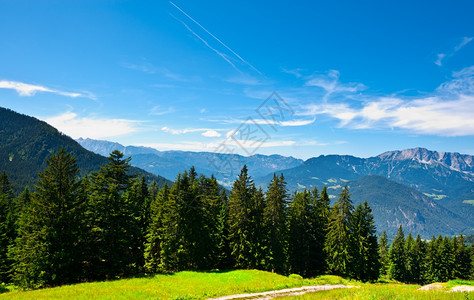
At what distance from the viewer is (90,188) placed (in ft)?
99.4

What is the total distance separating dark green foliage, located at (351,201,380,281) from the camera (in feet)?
148

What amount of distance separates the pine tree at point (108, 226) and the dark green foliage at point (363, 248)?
123ft

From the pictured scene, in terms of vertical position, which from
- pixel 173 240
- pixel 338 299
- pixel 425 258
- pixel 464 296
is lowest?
pixel 425 258

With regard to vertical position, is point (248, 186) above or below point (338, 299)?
above

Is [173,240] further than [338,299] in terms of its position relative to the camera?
Yes

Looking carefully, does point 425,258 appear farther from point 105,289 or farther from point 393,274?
point 105,289

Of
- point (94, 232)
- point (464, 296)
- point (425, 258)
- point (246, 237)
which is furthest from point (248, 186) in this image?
point (425, 258)

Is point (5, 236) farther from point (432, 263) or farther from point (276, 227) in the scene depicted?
point (432, 263)

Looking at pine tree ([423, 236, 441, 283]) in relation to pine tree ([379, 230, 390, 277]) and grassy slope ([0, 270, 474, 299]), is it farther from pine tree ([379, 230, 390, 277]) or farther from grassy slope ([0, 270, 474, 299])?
grassy slope ([0, 270, 474, 299])

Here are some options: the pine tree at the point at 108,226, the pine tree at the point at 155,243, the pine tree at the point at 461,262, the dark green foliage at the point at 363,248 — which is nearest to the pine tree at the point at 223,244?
the pine tree at the point at 155,243

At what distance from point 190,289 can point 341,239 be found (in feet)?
97.1

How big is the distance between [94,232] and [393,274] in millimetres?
78952

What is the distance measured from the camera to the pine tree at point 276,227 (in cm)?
4150

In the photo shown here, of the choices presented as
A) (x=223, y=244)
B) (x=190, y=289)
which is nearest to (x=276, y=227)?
(x=223, y=244)
